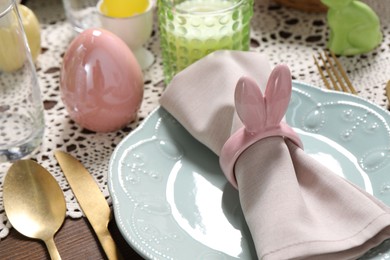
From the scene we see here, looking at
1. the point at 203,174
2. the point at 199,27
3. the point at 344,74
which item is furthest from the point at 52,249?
the point at 344,74

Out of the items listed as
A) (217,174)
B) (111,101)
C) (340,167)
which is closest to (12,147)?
(111,101)

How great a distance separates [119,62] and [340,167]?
A: 26cm

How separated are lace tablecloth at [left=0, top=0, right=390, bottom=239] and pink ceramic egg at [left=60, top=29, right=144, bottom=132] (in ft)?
0.11

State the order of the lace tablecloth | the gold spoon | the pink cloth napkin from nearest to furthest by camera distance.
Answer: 1. the pink cloth napkin
2. the gold spoon
3. the lace tablecloth

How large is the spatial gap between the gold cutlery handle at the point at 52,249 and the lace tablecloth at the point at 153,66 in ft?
0.14

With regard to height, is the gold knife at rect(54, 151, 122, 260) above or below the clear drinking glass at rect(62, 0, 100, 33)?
below

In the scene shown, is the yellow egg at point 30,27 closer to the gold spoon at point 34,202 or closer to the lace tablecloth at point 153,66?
the lace tablecloth at point 153,66

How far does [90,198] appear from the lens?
667 mm

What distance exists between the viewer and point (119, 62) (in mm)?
717

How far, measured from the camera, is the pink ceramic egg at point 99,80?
71 centimetres

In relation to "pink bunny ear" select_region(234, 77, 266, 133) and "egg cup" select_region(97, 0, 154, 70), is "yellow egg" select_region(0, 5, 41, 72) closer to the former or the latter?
"egg cup" select_region(97, 0, 154, 70)

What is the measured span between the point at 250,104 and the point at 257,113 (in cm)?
1

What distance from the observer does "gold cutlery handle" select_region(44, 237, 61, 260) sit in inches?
24.0

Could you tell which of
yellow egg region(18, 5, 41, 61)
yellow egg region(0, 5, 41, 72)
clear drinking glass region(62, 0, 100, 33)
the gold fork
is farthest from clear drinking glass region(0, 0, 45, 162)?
the gold fork
